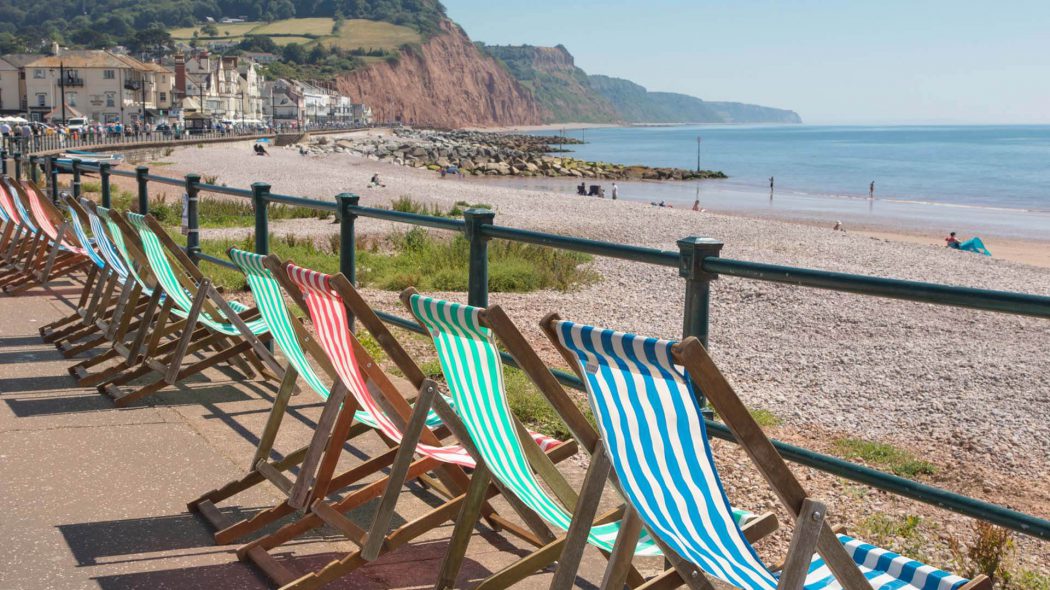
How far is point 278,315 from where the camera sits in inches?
157

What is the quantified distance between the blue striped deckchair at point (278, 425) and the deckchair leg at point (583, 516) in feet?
3.86

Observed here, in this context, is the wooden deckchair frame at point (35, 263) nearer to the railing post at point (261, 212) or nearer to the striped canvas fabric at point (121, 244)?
the railing post at point (261, 212)

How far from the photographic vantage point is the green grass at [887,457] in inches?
237

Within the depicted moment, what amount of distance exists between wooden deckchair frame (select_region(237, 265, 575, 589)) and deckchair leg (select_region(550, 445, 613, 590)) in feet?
1.76

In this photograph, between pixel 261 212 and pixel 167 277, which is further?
pixel 261 212

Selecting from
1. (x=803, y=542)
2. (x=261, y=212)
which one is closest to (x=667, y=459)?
(x=803, y=542)

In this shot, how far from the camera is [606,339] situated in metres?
2.14

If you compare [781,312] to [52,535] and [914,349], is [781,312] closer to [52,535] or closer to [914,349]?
[914,349]

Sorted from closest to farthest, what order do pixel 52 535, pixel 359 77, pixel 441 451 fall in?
pixel 441 451
pixel 52 535
pixel 359 77

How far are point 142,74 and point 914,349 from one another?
11604 cm

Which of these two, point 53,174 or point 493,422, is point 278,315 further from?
point 53,174

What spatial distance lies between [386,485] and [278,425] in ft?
2.79

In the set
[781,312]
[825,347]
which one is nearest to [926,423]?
[825,347]

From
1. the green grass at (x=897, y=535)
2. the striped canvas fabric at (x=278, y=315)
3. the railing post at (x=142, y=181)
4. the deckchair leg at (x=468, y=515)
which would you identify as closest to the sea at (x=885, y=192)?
the railing post at (x=142, y=181)
